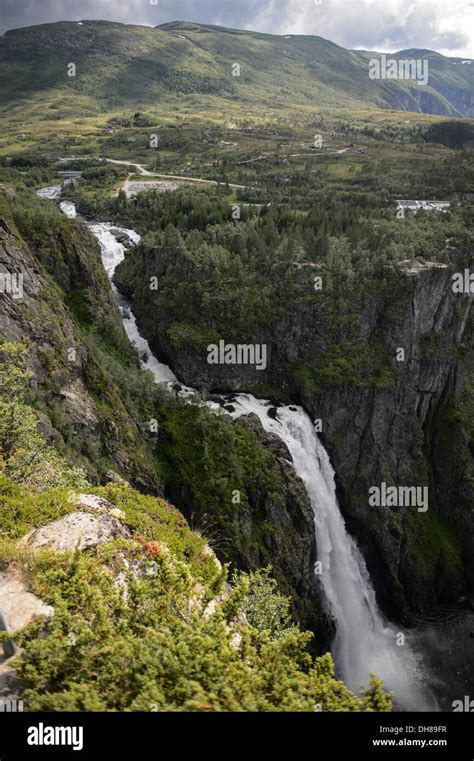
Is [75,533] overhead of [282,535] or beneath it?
overhead

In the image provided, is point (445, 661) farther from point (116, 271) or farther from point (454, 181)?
point (454, 181)

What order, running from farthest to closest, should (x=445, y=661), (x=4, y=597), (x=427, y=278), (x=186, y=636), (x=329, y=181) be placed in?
1. (x=329, y=181)
2. (x=427, y=278)
3. (x=445, y=661)
4. (x=4, y=597)
5. (x=186, y=636)

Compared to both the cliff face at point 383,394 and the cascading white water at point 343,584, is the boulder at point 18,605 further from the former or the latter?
the cliff face at point 383,394

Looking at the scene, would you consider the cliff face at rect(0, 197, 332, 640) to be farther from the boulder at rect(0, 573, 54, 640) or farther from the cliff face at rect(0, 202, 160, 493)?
the boulder at rect(0, 573, 54, 640)

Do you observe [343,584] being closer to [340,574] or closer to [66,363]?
[340,574]

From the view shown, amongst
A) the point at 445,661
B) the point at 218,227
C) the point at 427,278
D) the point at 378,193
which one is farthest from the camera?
the point at 378,193

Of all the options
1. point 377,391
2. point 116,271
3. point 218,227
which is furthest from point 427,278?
point 116,271

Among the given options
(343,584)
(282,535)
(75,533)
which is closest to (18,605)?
(75,533)
